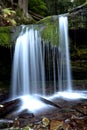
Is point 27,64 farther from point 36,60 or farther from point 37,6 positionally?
point 37,6

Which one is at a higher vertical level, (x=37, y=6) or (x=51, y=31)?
(x=37, y=6)

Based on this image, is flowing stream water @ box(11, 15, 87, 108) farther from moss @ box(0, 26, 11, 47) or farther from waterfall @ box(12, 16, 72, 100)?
moss @ box(0, 26, 11, 47)

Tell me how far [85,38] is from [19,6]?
656cm

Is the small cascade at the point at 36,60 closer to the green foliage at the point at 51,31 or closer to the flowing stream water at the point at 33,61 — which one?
the flowing stream water at the point at 33,61

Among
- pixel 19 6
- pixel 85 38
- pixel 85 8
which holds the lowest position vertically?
pixel 85 38

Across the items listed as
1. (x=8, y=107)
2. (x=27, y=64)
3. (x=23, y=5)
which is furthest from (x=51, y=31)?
(x=23, y=5)

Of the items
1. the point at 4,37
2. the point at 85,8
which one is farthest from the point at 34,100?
the point at 85,8

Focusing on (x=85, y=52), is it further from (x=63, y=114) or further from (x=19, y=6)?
(x=19, y=6)

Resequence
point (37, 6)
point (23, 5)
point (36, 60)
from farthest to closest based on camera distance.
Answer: point (37, 6) → point (23, 5) → point (36, 60)

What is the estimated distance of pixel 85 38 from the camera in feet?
36.4

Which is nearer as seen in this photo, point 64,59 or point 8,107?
point 8,107

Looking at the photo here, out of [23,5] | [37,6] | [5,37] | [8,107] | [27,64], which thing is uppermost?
[37,6]

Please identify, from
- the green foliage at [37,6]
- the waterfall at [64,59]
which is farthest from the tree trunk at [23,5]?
the waterfall at [64,59]

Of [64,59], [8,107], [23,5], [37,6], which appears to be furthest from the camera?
[37,6]
